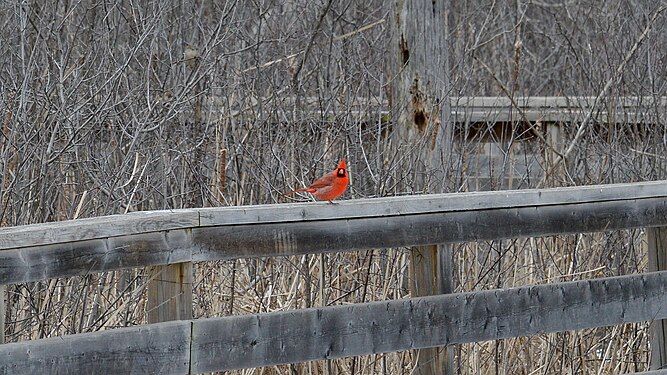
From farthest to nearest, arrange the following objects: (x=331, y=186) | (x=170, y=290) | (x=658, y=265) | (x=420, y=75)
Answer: (x=420, y=75) < (x=658, y=265) < (x=331, y=186) < (x=170, y=290)

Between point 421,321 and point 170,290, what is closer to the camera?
point 170,290

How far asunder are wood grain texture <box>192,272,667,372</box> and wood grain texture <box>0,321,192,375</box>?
0.08m

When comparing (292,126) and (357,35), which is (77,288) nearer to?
(292,126)

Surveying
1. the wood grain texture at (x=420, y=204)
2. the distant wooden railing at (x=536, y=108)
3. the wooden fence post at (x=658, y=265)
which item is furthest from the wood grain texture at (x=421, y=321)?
the distant wooden railing at (x=536, y=108)

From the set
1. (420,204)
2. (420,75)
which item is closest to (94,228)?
(420,204)

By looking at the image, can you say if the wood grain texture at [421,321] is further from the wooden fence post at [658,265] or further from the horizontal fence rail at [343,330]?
the wooden fence post at [658,265]

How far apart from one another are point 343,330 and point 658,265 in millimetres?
1642

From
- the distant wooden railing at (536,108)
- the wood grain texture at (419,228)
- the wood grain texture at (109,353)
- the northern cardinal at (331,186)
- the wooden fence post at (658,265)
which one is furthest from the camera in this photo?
the distant wooden railing at (536,108)

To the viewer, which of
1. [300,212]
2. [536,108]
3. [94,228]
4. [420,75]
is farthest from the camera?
[536,108]

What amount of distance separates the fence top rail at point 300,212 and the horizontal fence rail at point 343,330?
298 millimetres

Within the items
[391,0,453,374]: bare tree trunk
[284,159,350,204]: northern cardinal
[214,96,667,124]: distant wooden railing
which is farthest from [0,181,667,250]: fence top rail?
[391,0,453,374]: bare tree trunk

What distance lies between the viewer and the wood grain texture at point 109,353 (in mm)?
2971

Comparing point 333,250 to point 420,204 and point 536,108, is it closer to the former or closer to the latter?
point 420,204

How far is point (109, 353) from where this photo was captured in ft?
10.3
